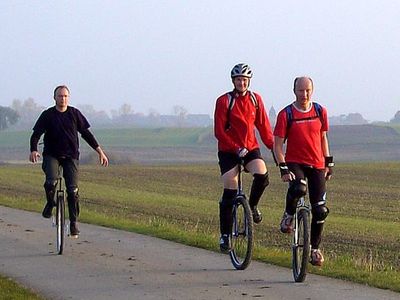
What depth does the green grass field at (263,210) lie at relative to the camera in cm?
1228

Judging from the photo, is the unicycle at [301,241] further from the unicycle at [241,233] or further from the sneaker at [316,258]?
the unicycle at [241,233]

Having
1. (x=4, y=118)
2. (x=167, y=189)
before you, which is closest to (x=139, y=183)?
(x=167, y=189)

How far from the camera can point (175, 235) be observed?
1416 centimetres

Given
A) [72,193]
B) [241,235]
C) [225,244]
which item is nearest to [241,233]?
[241,235]

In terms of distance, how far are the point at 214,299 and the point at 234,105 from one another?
249 cm

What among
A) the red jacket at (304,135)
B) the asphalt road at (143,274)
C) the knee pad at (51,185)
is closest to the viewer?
the asphalt road at (143,274)

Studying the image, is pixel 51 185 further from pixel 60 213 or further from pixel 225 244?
pixel 225 244

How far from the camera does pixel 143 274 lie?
10352mm

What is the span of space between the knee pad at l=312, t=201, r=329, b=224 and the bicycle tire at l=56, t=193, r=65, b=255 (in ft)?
13.1

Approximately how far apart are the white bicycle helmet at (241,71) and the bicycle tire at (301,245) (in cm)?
167

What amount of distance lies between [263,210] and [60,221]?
17.3 m

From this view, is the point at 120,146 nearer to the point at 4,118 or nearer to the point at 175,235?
the point at 4,118

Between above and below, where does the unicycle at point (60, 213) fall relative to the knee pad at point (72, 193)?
below

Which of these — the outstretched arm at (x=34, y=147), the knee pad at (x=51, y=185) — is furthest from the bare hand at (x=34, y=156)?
the knee pad at (x=51, y=185)
